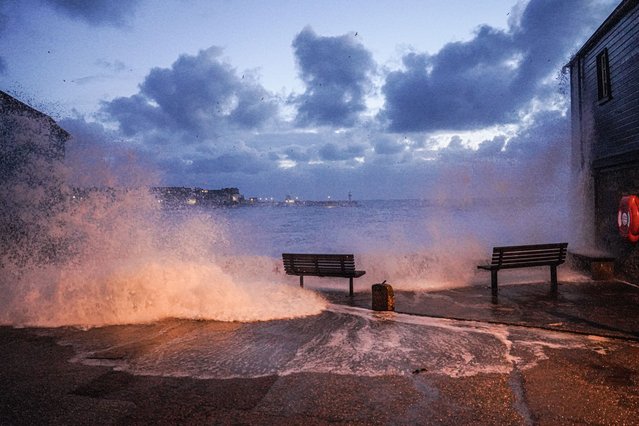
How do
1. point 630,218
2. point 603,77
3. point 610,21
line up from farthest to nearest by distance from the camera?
1. point 603,77
2. point 610,21
3. point 630,218

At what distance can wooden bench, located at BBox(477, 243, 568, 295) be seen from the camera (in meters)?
8.84

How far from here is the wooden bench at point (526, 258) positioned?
884cm

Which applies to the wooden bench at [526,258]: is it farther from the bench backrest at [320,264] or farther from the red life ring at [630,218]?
the bench backrest at [320,264]

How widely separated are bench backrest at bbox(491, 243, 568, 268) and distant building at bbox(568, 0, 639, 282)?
226cm

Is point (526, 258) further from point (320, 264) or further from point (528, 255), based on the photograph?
point (320, 264)

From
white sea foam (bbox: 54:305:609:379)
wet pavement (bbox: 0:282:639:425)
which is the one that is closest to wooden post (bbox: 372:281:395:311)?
wet pavement (bbox: 0:282:639:425)

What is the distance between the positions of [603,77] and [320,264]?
10569 millimetres

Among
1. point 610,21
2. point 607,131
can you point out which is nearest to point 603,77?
point 610,21

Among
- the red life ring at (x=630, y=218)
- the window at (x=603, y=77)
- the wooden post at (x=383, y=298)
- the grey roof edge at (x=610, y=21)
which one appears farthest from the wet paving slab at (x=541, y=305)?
the grey roof edge at (x=610, y=21)

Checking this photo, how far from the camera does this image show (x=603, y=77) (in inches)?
456

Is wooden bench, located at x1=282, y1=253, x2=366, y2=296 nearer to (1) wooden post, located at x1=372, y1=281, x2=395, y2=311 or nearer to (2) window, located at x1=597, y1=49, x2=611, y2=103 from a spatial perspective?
(1) wooden post, located at x1=372, y1=281, x2=395, y2=311

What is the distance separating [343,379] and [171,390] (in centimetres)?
193

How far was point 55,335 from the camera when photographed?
6.19 meters

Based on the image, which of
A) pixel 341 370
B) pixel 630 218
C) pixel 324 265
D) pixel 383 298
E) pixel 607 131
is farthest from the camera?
pixel 607 131
